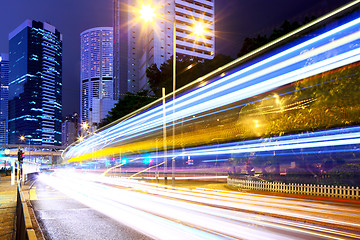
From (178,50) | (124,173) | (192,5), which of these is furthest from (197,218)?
(192,5)

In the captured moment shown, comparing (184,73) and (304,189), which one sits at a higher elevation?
(184,73)

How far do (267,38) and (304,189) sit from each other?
53.6 feet

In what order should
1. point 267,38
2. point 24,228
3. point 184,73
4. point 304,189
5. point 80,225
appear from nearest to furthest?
1. point 24,228
2. point 80,225
3. point 304,189
4. point 267,38
5. point 184,73

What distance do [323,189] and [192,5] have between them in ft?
317

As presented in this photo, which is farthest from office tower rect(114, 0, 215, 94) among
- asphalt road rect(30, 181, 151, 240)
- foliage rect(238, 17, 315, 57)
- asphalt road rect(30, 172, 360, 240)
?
asphalt road rect(30, 172, 360, 240)

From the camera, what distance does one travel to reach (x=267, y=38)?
93.9 feet

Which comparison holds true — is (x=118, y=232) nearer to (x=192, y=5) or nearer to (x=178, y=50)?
(x=178, y=50)

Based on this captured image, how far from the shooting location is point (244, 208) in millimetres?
11461

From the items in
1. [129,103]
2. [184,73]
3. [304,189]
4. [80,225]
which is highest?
[184,73]

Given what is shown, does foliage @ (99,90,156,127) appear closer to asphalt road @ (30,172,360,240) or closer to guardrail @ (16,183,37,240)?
asphalt road @ (30,172,360,240)

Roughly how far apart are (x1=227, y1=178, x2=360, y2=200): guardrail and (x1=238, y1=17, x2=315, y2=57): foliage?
12984 millimetres

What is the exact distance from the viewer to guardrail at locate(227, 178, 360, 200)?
47.0 ft

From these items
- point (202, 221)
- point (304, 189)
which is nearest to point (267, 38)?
point (304, 189)

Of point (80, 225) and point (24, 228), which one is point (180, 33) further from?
point (24, 228)
